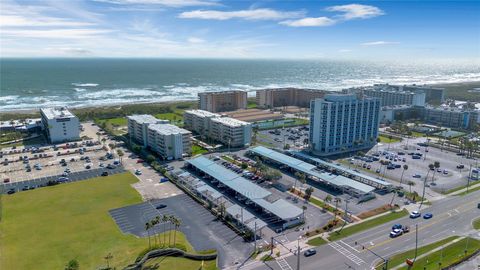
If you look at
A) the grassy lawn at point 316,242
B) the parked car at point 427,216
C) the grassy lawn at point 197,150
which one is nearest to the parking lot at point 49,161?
the grassy lawn at point 197,150

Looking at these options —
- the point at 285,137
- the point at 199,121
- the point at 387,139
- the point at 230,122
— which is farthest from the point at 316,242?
the point at 199,121

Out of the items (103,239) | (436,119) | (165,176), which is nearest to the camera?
(103,239)

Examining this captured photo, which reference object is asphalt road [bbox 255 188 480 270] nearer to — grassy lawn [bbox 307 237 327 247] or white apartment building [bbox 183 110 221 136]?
grassy lawn [bbox 307 237 327 247]

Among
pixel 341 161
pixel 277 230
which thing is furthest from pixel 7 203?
pixel 341 161

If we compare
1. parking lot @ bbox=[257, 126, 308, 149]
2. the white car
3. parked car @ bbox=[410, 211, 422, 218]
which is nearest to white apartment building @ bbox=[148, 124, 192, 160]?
parking lot @ bbox=[257, 126, 308, 149]

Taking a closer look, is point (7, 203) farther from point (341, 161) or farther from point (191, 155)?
point (341, 161)

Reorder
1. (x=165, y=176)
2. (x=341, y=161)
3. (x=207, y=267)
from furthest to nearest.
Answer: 1. (x=341, y=161)
2. (x=165, y=176)
3. (x=207, y=267)

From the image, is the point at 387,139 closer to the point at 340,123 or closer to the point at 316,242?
the point at 340,123
